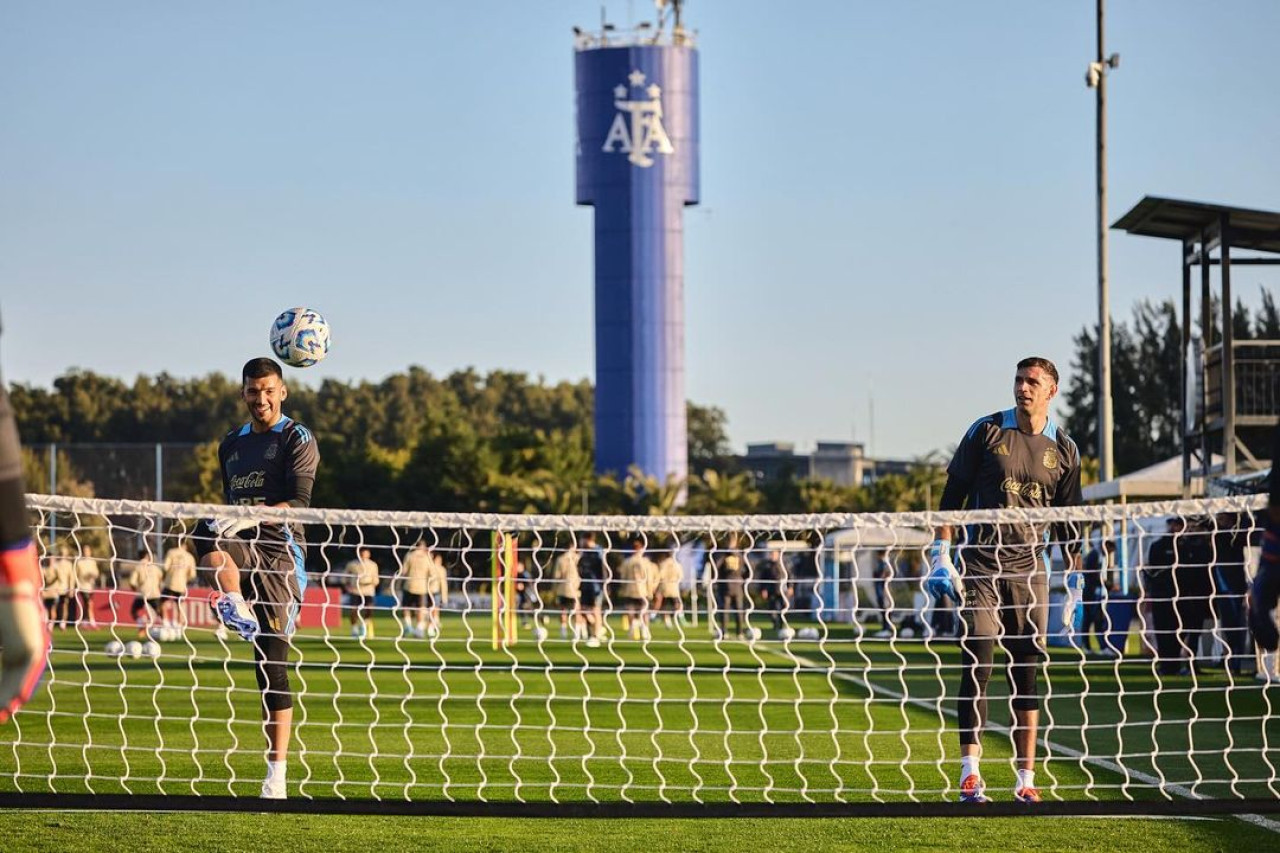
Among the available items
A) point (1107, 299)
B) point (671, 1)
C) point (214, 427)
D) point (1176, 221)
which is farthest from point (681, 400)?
point (214, 427)

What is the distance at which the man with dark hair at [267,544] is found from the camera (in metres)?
9.02

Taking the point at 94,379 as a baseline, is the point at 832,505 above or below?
below

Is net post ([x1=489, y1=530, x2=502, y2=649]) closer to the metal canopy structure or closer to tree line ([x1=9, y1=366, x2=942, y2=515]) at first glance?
the metal canopy structure

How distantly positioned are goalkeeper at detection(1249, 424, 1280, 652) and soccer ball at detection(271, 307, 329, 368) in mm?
7129

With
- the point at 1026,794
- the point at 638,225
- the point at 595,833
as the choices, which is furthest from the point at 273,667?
the point at 638,225

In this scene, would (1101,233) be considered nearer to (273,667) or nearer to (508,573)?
(508,573)

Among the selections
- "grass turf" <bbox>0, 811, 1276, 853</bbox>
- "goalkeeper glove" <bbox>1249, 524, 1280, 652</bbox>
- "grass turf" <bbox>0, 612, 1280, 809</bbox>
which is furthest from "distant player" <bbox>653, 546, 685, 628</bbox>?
"goalkeeper glove" <bbox>1249, 524, 1280, 652</bbox>

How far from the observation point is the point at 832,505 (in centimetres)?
7881

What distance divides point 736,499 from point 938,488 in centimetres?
905

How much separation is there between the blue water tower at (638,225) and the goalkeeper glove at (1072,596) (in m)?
63.8

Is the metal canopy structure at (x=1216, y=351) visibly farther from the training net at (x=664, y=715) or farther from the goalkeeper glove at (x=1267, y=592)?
the goalkeeper glove at (x=1267, y=592)

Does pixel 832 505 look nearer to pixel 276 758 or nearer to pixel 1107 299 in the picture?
pixel 1107 299

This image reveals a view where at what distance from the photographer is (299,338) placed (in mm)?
11391

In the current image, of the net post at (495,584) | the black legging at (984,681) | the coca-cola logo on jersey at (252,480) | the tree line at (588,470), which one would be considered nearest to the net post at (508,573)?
the net post at (495,584)
